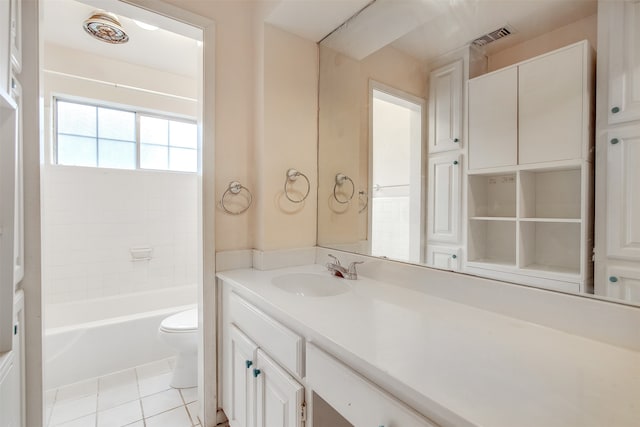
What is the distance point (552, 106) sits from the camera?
0.98m

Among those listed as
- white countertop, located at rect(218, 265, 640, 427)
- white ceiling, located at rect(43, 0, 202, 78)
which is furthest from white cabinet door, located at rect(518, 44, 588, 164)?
white ceiling, located at rect(43, 0, 202, 78)

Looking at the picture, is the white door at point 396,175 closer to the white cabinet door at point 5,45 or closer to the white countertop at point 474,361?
the white countertop at point 474,361

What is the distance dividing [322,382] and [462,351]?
39 centimetres

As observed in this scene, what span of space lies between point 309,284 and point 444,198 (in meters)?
0.81

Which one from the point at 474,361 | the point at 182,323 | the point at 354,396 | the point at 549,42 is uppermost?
the point at 549,42

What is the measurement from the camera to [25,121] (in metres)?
1.13

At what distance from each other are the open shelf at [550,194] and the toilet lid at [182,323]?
6.35 ft

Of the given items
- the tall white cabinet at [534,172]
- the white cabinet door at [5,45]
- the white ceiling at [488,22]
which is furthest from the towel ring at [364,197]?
the white cabinet door at [5,45]

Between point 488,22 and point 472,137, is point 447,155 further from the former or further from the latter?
point 488,22

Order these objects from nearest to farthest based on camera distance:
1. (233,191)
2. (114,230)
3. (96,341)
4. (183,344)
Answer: (233,191) → (183,344) → (96,341) → (114,230)

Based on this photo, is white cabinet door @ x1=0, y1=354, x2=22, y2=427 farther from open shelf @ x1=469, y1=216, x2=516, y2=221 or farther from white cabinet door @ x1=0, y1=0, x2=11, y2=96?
open shelf @ x1=469, y1=216, x2=516, y2=221

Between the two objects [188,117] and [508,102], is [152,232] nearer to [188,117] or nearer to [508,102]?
[188,117]

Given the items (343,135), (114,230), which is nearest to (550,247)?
(343,135)

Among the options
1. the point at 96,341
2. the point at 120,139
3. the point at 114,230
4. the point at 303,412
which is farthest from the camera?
the point at 120,139
